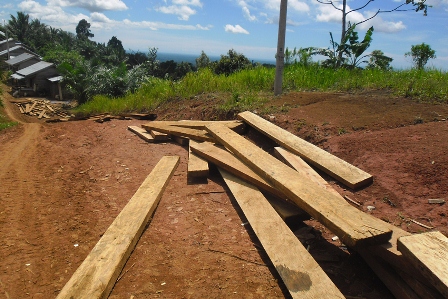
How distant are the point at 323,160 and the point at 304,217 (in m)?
1.13

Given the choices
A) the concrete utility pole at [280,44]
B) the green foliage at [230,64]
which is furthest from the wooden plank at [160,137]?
the green foliage at [230,64]

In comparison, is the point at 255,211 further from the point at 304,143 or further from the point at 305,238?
the point at 304,143

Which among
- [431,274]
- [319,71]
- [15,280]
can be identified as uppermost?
[319,71]

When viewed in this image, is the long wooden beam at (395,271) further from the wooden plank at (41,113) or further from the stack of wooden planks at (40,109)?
the wooden plank at (41,113)

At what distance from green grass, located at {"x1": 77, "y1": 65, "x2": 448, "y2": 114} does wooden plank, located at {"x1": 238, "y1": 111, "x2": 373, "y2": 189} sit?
2.02 metres

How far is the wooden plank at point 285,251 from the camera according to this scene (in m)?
2.01

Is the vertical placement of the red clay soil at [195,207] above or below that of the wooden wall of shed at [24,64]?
below

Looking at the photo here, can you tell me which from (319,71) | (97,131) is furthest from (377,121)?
(97,131)

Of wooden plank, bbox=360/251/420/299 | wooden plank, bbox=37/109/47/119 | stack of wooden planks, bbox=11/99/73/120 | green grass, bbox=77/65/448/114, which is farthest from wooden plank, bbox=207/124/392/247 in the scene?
wooden plank, bbox=37/109/47/119

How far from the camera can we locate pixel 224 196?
3.60 metres

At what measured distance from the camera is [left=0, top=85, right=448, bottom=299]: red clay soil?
7.55 feet

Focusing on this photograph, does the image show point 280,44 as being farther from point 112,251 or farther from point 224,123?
point 112,251

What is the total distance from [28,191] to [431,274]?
12.9 feet

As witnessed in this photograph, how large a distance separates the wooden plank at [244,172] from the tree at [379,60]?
24.2 ft
